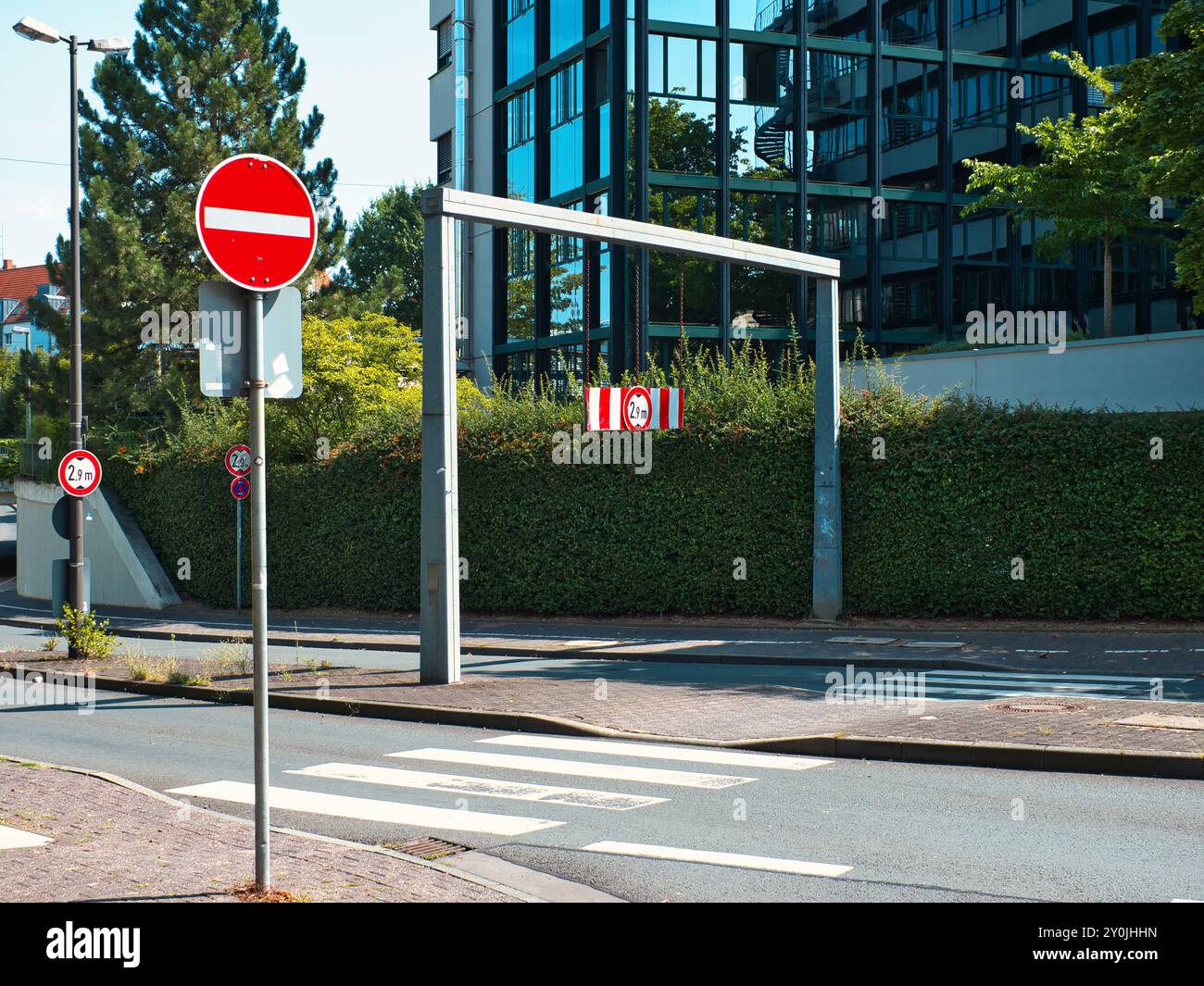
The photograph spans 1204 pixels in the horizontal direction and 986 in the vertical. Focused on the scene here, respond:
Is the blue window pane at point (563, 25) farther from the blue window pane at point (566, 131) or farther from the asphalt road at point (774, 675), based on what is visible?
the asphalt road at point (774, 675)

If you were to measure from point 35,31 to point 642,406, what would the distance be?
11.2m

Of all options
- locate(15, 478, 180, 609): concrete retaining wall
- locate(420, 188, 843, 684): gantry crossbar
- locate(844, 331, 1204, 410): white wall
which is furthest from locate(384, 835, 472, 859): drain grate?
locate(15, 478, 180, 609): concrete retaining wall

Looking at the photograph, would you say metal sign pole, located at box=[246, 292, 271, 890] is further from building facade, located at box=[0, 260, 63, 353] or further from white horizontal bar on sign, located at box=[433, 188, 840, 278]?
building facade, located at box=[0, 260, 63, 353]

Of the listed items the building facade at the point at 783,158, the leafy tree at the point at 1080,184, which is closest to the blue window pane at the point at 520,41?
the building facade at the point at 783,158

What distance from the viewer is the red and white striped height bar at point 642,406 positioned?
22.4 m

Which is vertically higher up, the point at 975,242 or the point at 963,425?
the point at 975,242

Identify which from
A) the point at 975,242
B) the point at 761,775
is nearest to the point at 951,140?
the point at 975,242

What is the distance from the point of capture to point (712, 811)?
7973 mm

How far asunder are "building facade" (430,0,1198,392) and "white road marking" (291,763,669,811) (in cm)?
2087

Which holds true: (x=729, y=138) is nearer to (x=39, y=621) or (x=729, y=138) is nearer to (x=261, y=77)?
(x=261, y=77)

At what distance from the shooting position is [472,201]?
13617mm

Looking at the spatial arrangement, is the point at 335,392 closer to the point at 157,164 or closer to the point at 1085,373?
the point at 157,164

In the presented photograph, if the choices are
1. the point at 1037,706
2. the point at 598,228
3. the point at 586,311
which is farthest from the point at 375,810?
the point at 586,311
